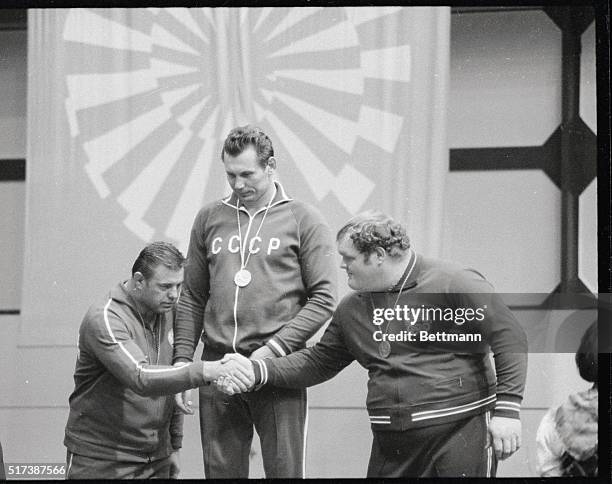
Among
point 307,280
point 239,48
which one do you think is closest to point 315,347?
point 307,280

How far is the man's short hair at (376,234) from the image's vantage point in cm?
288

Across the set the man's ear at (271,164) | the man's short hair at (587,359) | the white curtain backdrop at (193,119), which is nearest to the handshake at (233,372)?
the white curtain backdrop at (193,119)

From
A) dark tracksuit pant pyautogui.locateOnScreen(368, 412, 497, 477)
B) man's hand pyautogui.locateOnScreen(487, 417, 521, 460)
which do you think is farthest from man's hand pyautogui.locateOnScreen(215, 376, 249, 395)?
man's hand pyautogui.locateOnScreen(487, 417, 521, 460)

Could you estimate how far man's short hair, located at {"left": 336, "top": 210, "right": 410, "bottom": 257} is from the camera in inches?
113

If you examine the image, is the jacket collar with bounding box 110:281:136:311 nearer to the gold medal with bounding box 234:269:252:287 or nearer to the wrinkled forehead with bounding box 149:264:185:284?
the wrinkled forehead with bounding box 149:264:185:284

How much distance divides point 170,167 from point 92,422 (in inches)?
36.2

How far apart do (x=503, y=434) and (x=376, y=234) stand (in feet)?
2.57

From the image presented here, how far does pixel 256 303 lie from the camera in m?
2.84

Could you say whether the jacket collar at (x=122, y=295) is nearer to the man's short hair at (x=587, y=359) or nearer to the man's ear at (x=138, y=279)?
the man's ear at (x=138, y=279)

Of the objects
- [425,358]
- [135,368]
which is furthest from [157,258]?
[425,358]

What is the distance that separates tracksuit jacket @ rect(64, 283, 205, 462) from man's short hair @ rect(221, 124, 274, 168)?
0.60 m

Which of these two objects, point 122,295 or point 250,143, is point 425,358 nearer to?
point 250,143

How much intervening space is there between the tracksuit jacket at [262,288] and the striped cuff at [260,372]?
0.05m

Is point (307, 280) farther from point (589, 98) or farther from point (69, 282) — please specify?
point (589, 98)
